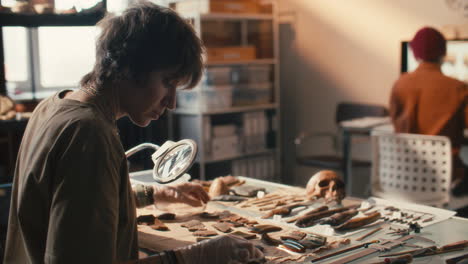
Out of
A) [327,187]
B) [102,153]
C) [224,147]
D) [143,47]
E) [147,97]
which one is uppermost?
[143,47]

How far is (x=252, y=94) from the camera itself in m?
5.44

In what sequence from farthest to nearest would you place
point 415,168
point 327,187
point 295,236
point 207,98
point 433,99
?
point 207,98
point 433,99
point 415,168
point 327,187
point 295,236

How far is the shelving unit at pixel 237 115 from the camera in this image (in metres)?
5.10

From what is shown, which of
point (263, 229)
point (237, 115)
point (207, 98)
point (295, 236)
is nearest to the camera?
point (295, 236)

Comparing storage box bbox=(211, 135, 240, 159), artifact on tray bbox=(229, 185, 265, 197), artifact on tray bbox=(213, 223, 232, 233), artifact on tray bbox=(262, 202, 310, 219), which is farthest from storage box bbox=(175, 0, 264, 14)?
artifact on tray bbox=(213, 223, 232, 233)

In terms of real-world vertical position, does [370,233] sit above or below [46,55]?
below

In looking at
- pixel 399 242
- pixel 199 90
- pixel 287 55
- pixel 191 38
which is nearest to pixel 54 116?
pixel 191 38

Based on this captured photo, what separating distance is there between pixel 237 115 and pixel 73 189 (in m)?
4.20

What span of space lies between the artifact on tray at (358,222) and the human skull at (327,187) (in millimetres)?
242

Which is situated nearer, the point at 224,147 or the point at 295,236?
the point at 295,236

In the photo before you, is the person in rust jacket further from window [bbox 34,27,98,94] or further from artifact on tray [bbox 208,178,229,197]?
window [bbox 34,27,98,94]

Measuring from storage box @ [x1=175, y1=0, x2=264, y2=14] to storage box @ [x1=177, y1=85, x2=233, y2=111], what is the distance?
65 centimetres

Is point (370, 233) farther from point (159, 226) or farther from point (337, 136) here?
point (337, 136)

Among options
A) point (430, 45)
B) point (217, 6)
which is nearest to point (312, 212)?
point (430, 45)
